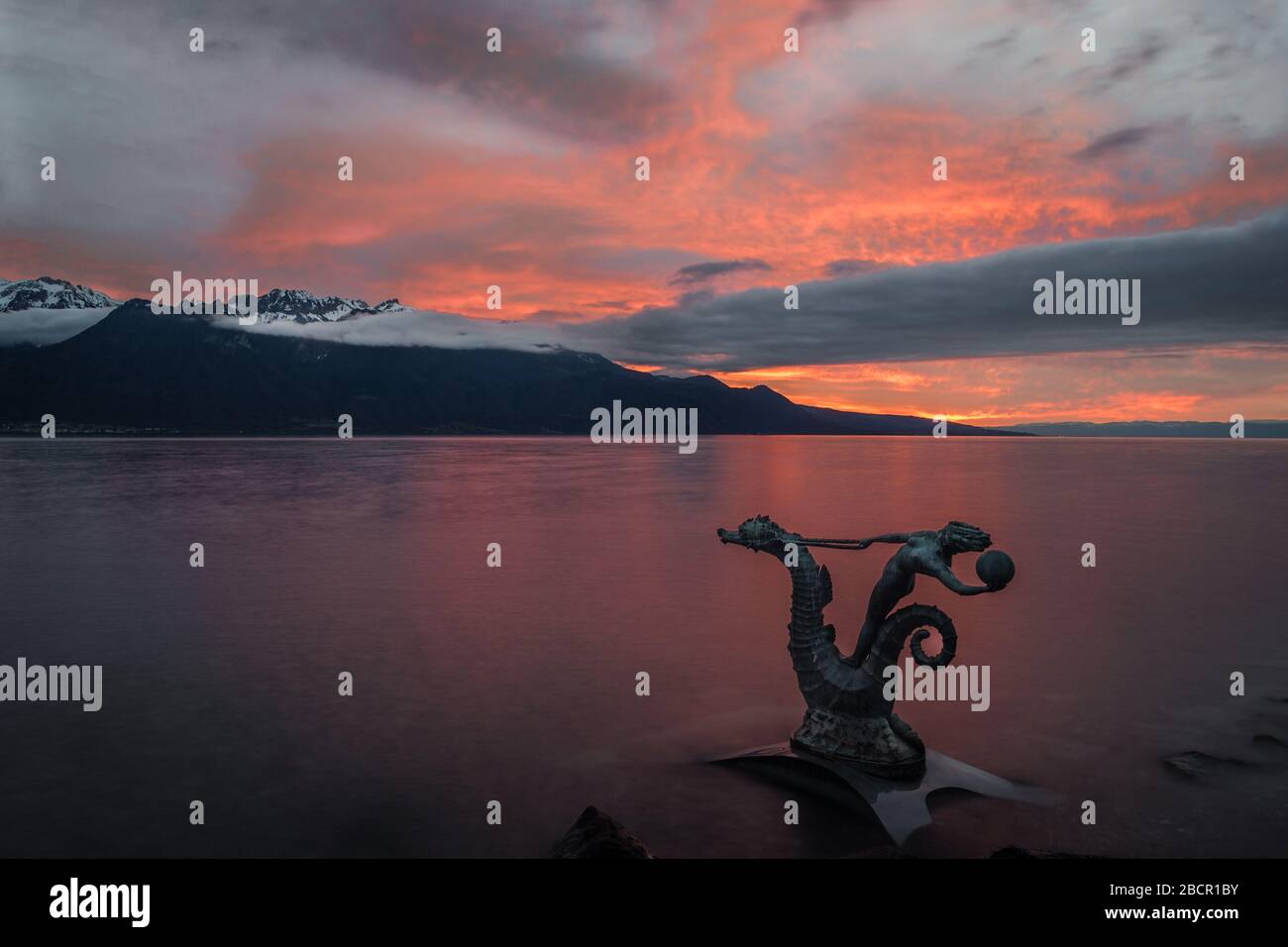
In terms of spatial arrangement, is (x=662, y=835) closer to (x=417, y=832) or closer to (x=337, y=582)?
(x=417, y=832)

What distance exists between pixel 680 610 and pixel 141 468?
8226 cm

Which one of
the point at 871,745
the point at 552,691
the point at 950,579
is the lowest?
the point at 552,691

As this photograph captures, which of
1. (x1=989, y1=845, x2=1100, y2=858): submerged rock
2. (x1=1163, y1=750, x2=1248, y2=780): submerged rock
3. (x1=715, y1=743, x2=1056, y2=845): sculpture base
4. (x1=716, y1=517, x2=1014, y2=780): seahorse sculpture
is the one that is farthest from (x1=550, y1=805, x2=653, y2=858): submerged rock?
(x1=1163, y1=750, x2=1248, y2=780): submerged rock

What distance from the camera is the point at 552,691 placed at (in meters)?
14.6

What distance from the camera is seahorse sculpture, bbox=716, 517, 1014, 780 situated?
9.00 meters

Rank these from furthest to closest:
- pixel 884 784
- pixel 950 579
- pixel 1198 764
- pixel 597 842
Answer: pixel 1198 764
pixel 884 784
pixel 950 579
pixel 597 842

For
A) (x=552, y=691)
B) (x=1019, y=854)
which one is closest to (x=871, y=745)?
(x=1019, y=854)

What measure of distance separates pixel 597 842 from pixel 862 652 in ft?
14.0

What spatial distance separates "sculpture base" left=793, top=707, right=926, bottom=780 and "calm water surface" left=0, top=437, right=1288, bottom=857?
69 cm

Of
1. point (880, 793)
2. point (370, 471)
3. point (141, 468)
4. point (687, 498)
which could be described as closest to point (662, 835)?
point (880, 793)

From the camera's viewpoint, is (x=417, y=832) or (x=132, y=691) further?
(x=132, y=691)

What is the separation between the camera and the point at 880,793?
9.38 m

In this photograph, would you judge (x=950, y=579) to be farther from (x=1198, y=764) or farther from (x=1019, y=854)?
(x=1198, y=764)

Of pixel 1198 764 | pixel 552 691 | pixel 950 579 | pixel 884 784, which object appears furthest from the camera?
pixel 552 691
